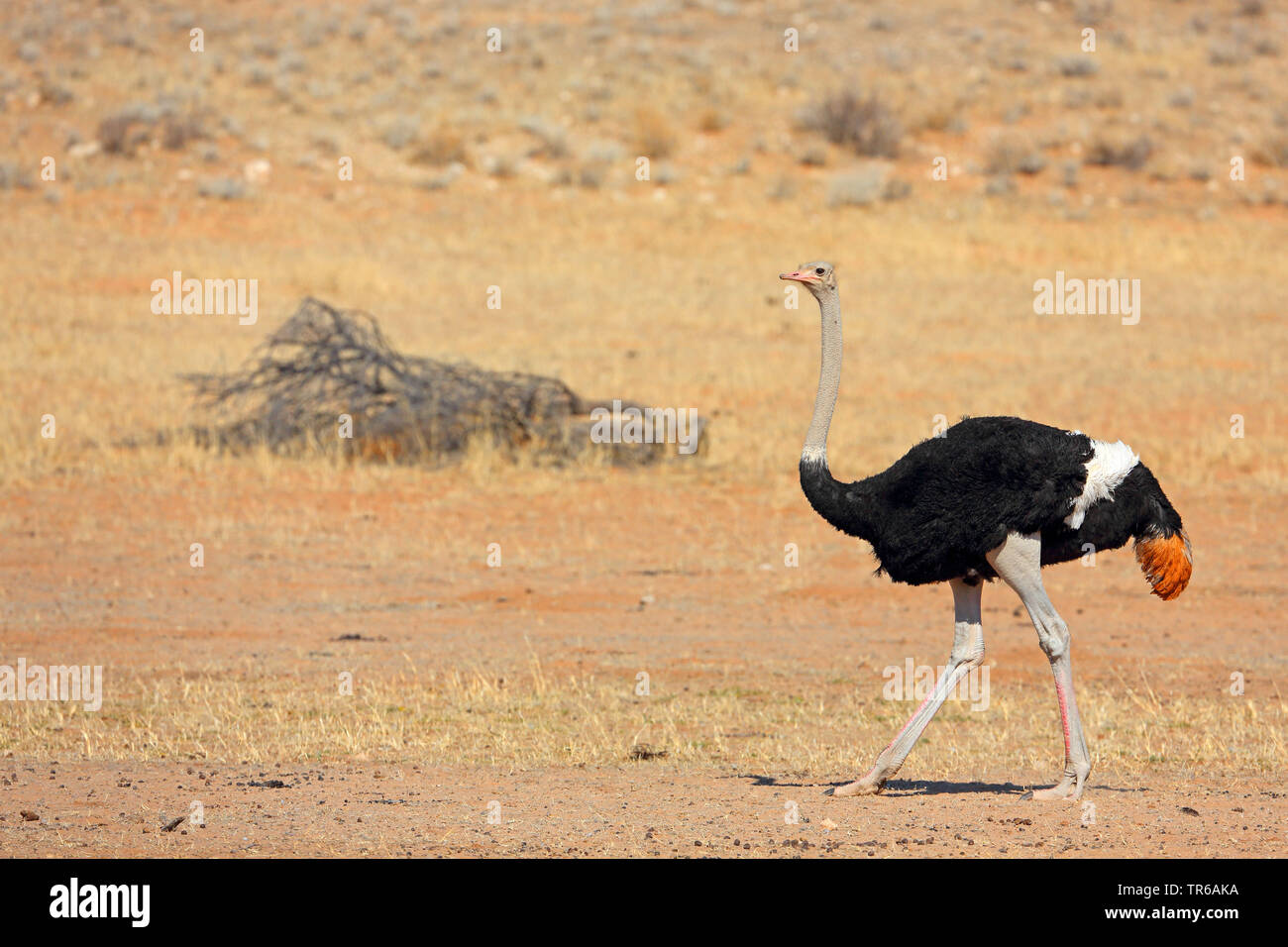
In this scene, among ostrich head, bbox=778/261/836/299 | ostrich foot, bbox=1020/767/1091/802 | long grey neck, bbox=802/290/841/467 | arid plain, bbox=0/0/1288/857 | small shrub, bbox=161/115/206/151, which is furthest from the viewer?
small shrub, bbox=161/115/206/151

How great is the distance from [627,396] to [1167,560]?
1236 cm

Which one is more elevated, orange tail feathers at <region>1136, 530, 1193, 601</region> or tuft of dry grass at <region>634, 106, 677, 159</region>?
tuft of dry grass at <region>634, 106, 677, 159</region>

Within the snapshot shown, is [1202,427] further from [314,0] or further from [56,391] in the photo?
[314,0]

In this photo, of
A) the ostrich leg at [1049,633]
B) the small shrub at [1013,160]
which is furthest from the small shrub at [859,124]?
the ostrich leg at [1049,633]

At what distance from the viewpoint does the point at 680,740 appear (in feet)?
27.3

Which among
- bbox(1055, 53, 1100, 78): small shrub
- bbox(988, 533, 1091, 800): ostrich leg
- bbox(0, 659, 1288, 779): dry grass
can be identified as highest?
bbox(1055, 53, 1100, 78): small shrub

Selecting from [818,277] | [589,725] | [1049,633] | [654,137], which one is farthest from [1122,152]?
[1049,633]

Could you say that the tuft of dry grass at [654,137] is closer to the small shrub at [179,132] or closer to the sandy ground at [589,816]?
the small shrub at [179,132]

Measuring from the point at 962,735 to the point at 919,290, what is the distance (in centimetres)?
1656

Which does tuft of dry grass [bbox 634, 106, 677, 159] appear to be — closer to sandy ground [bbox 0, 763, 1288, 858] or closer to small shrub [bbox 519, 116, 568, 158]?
small shrub [bbox 519, 116, 568, 158]

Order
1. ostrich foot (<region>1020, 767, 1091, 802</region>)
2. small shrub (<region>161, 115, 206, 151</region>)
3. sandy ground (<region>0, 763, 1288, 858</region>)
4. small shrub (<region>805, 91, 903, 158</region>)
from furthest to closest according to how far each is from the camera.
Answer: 1. small shrub (<region>805, 91, 903, 158</region>)
2. small shrub (<region>161, 115, 206, 151</region>)
3. ostrich foot (<region>1020, 767, 1091, 802</region>)
4. sandy ground (<region>0, 763, 1288, 858</region>)

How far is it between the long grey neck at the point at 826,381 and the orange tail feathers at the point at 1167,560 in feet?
4.19

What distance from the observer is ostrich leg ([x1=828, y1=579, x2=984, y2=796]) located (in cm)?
670

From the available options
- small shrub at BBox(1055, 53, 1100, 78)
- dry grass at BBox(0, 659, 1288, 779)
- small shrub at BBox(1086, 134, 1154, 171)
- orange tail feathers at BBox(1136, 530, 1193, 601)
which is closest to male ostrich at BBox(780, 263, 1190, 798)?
orange tail feathers at BBox(1136, 530, 1193, 601)
